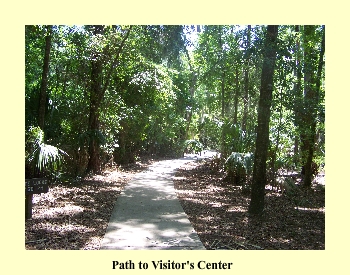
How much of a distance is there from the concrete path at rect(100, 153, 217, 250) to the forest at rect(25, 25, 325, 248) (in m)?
1.96

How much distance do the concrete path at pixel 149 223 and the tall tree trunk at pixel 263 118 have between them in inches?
68.5

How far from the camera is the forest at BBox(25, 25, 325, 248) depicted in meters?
8.49

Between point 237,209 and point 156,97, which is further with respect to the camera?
point 156,97

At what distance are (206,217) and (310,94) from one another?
5628 mm

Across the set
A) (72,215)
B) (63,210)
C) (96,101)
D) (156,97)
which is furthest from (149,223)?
(156,97)

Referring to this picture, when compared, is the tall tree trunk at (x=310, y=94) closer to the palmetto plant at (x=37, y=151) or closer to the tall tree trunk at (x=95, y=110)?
the palmetto plant at (x=37, y=151)

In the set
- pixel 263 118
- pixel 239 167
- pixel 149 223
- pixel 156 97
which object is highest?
pixel 156 97

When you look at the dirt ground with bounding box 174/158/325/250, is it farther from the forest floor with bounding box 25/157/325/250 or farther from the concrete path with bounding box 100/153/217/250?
the concrete path with bounding box 100/153/217/250

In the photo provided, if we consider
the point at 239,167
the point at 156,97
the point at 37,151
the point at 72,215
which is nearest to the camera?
the point at 72,215

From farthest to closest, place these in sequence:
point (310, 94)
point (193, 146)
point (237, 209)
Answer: point (193, 146)
point (310, 94)
point (237, 209)

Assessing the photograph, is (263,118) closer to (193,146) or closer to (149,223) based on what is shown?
(149,223)

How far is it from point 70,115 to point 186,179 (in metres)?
5.07

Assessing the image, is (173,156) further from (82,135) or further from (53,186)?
(53,186)

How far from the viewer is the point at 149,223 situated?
7.11 m
